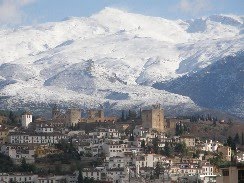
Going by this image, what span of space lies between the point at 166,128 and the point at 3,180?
3339 centimetres

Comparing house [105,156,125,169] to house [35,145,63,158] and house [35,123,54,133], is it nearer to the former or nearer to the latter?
house [35,145,63,158]

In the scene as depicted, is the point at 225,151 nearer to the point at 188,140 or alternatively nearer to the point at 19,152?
the point at 188,140

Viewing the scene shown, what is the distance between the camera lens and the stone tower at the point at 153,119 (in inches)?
4336

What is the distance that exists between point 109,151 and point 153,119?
1906 cm

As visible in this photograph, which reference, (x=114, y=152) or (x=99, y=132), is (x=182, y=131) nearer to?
(x=99, y=132)

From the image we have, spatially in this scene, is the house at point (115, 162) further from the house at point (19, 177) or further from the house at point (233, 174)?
the house at point (233, 174)

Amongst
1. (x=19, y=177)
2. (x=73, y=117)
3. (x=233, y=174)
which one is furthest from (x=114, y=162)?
(x=233, y=174)

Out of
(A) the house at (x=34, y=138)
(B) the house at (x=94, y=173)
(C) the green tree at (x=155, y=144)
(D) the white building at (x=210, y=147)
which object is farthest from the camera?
(D) the white building at (x=210, y=147)

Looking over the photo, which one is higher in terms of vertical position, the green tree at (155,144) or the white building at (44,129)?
the white building at (44,129)

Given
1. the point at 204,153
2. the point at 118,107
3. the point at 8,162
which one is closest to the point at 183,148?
the point at 204,153

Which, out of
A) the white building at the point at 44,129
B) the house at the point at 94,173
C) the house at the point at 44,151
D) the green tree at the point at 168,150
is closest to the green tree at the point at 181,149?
the green tree at the point at 168,150

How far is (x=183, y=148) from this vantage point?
3777 inches

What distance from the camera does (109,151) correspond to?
9225 centimetres

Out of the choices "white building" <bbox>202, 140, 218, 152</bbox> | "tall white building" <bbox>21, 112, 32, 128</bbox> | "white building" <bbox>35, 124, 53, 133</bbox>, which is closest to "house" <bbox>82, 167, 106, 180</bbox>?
"white building" <bbox>202, 140, 218, 152</bbox>
